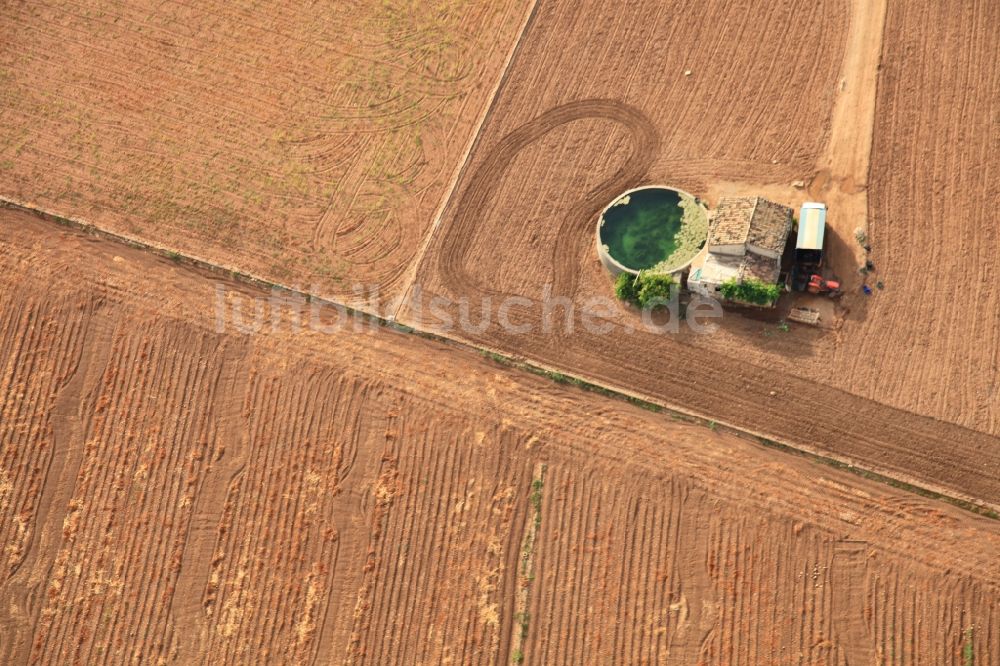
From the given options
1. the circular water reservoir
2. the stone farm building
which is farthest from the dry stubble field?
the stone farm building

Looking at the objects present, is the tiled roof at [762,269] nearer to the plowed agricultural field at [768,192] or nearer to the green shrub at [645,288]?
the plowed agricultural field at [768,192]

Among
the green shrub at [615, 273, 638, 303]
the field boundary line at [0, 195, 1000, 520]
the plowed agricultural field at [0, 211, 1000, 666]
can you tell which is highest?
the green shrub at [615, 273, 638, 303]

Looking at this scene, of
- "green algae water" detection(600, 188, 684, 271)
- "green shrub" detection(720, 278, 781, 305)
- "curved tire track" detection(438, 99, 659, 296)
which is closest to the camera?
"green shrub" detection(720, 278, 781, 305)

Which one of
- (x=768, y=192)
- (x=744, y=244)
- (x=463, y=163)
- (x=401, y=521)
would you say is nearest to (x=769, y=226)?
(x=744, y=244)

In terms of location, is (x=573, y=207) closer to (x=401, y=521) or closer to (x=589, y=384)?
(x=589, y=384)

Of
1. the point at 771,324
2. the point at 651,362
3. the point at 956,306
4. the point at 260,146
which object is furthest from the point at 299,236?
the point at 956,306

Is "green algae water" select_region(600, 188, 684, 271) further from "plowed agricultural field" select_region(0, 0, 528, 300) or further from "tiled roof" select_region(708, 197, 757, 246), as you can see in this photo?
"plowed agricultural field" select_region(0, 0, 528, 300)
